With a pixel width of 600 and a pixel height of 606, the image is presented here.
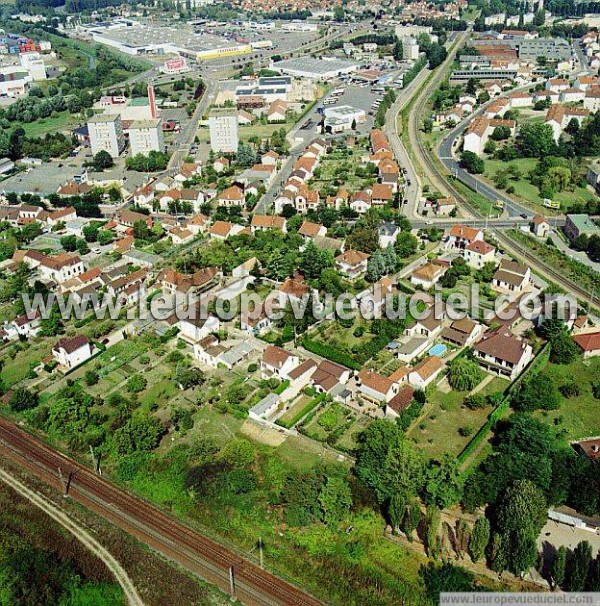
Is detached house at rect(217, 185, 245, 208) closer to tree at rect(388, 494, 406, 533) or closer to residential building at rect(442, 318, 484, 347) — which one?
residential building at rect(442, 318, 484, 347)

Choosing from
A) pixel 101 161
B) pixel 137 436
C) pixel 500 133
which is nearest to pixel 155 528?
pixel 137 436

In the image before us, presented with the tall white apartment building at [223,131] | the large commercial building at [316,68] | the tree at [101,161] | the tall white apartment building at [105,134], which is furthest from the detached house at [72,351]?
the large commercial building at [316,68]

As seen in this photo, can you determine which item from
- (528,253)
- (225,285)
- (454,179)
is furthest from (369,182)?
(225,285)

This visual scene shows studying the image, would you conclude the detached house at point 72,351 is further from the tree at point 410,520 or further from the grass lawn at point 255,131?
the grass lawn at point 255,131

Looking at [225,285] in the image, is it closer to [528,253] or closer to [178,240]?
[178,240]

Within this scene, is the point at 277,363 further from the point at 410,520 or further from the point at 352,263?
the point at 352,263

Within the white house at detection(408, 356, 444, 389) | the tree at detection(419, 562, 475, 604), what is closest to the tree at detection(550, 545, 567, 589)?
the tree at detection(419, 562, 475, 604)
